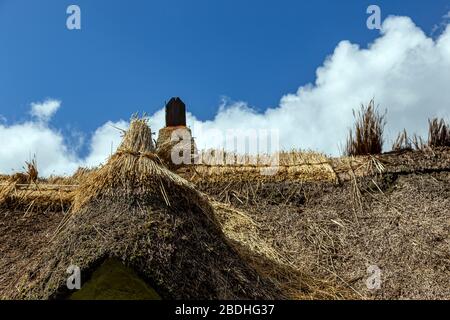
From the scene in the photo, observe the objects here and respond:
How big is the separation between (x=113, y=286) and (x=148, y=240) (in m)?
0.63

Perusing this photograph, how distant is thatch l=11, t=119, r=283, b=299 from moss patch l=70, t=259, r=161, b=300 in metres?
0.32

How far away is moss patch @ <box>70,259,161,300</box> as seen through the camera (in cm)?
630

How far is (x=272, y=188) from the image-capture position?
980 cm

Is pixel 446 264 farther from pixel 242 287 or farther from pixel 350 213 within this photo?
pixel 242 287

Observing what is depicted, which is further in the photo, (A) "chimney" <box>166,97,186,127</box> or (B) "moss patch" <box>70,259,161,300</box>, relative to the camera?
(A) "chimney" <box>166,97,186,127</box>

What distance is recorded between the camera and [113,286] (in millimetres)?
6352

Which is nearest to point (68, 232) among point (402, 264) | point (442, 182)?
point (402, 264)

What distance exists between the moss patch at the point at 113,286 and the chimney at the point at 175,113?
16.4ft
